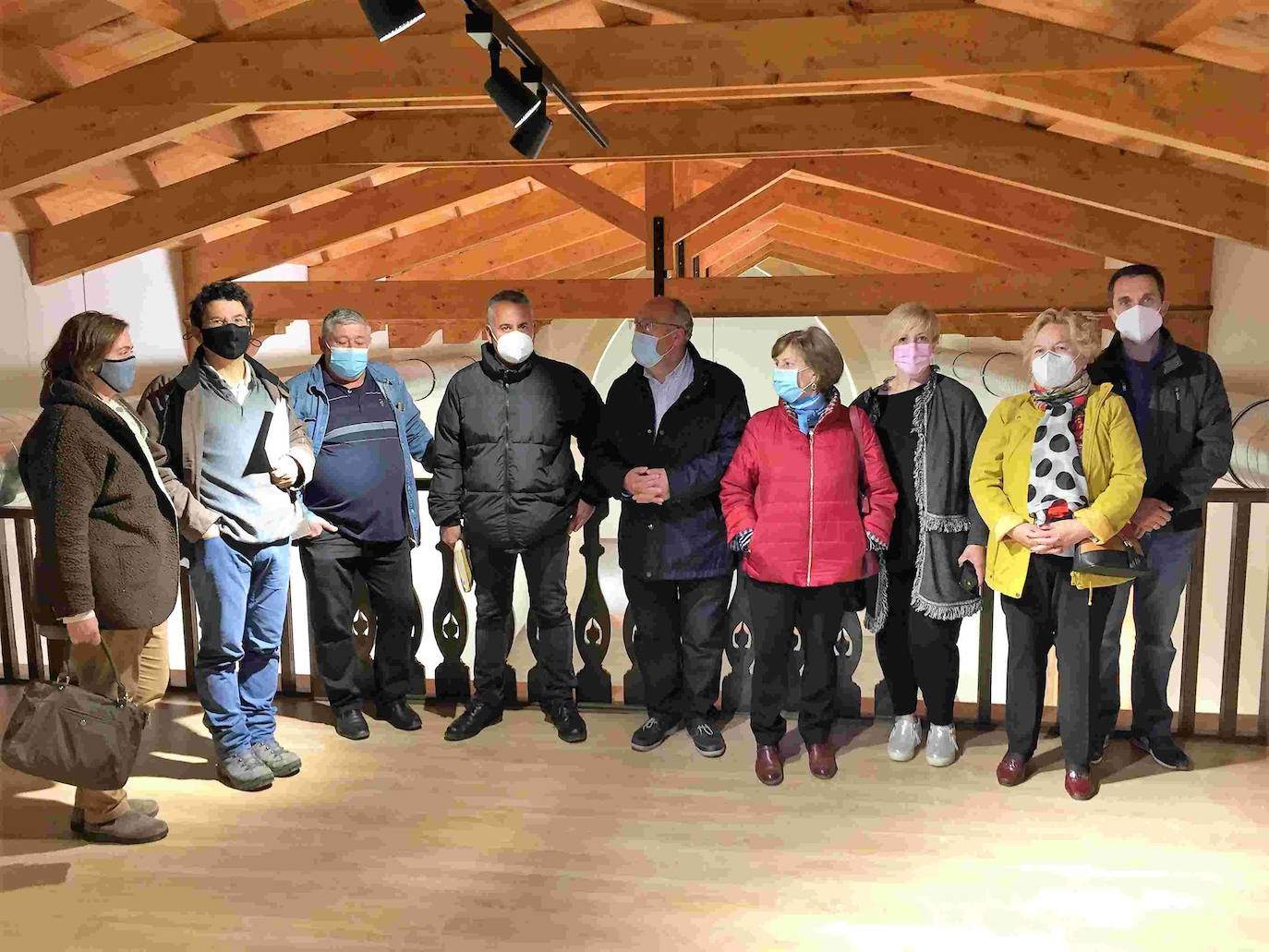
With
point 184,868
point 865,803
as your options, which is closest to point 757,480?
point 865,803

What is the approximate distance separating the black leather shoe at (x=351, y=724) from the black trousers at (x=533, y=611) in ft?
1.26

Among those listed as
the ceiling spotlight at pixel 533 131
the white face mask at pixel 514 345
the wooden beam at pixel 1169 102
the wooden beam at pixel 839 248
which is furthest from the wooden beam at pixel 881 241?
the white face mask at pixel 514 345

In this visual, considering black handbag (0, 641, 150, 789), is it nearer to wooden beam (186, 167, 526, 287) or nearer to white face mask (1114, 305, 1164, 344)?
white face mask (1114, 305, 1164, 344)

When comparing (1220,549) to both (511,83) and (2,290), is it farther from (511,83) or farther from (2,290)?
(2,290)

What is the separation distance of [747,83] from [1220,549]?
181 inches

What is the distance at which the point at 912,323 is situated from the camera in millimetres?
2980

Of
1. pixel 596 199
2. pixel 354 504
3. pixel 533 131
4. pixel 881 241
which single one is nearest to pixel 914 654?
pixel 354 504

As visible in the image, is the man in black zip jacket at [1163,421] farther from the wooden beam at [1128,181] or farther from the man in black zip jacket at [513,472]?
the wooden beam at [1128,181]

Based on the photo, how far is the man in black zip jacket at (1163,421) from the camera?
9.63ft

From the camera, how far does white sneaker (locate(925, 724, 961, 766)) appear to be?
3.27 metres

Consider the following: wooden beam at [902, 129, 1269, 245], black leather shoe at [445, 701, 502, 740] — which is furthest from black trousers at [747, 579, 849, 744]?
wooden beam at [902, 129, 1269, 245]

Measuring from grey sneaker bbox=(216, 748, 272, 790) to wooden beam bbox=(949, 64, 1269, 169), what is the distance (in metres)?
3.54

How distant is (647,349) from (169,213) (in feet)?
14.8

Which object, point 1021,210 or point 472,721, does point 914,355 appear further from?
point 1021,210
